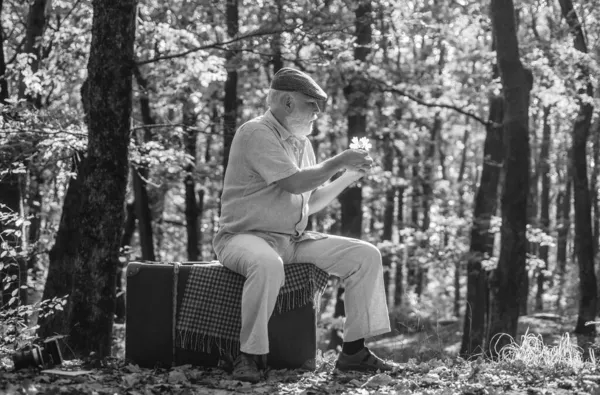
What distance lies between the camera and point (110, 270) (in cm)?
626

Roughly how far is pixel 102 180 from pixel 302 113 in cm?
178

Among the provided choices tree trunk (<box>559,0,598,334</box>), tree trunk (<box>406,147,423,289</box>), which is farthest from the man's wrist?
tree trunk (<box>406,147,423,289</box>)

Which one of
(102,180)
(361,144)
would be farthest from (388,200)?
(361,144)

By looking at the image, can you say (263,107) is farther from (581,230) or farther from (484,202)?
(581,230)

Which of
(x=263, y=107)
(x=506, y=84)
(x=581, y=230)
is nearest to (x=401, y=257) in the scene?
(x=263, y=107)

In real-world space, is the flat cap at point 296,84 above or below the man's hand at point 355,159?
above

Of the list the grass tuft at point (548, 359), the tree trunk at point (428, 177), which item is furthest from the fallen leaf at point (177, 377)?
the tree trunk at point (428, 177)

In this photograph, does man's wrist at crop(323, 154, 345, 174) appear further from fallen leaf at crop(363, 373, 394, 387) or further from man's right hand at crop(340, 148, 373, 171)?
fallen leaf at crop(363, 373, 394, 387)

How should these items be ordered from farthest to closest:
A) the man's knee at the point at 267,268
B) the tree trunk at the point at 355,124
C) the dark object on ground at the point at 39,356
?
the tree trunk at the point at 355,124
the man's knee at the point at 267,268
the dark object on ground at the point at 39,356

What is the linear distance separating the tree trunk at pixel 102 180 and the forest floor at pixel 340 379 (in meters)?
0.78

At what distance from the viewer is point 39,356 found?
15.3 feet

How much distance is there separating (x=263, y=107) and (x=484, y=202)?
6864 millimetres

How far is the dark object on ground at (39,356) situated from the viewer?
4.59m

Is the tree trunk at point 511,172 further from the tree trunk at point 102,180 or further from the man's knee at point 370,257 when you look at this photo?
the tree trunk at point 102,180
